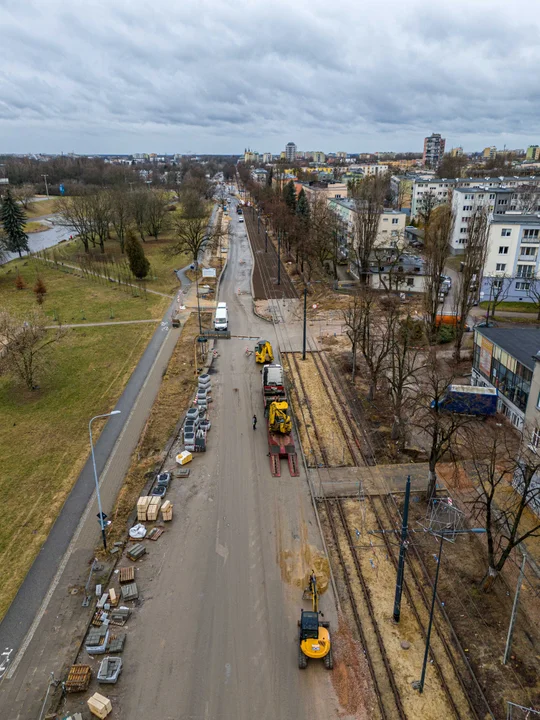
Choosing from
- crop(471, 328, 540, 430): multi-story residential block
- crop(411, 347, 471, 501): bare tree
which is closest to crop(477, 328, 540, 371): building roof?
crop(471, 328, 540, 430): multi-story residential block

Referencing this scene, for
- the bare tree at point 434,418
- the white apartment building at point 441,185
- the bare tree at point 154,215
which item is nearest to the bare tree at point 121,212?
the bare tree at point 154,215

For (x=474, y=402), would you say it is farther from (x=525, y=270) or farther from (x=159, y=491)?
(x=525, y=270)

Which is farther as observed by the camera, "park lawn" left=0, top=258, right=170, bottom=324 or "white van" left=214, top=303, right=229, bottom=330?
"park lawn" left=0, top=258, right=170, bottom=324

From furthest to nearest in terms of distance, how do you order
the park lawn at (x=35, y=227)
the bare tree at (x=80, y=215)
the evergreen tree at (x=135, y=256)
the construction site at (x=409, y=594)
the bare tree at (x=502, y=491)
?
the park lawn at (x=35, y=227) → the bare tree at (x=80, y=215) → the evergreen tree at (x=135, y=256) → the bare tree at (x=502, y=491) → the construction site at (x=409, y=594)

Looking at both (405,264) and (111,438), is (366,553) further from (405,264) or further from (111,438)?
(405,264)

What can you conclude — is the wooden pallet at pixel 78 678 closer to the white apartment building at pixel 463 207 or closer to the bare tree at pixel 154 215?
the white apartment building at pixel 463 207

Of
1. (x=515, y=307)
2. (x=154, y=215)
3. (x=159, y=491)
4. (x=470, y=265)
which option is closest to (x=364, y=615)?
(x=159, y=491)

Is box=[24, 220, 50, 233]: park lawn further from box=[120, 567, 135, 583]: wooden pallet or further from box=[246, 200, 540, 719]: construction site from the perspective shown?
box=[120, 567, 135, 583]: wooden pallet

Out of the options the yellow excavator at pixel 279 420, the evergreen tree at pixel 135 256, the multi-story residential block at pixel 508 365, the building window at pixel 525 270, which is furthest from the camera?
the evergreen tree at pixel 135 256
